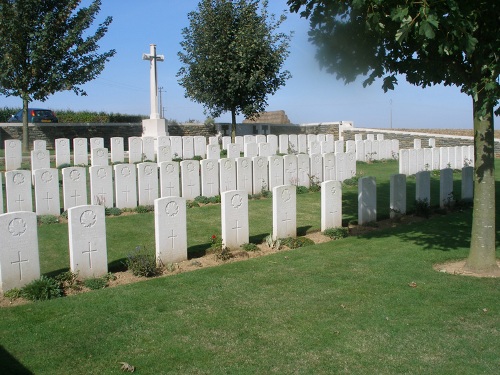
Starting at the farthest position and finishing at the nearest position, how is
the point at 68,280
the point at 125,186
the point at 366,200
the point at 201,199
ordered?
1. the point at 201,199
2. the point at 125,186
3. the point at 366,200
4. the point at 68,280

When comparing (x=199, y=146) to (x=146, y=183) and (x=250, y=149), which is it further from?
(x=146, y=183)

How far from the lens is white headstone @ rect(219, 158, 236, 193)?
13.5 meters

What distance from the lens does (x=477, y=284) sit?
22.9 ft

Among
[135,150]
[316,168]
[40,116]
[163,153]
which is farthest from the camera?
[40,116]

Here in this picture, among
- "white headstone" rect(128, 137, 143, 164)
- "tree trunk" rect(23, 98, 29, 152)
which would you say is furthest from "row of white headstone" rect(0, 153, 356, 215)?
"tree trunk" rect(23, 98, 29, 152)

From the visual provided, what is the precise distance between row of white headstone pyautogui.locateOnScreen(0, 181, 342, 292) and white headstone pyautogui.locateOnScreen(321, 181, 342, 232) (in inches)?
34.9

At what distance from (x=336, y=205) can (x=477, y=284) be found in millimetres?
3570

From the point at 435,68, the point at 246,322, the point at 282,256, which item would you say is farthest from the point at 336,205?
the point at 246,322

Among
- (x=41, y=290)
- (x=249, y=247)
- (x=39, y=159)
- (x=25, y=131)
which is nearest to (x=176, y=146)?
(x=39, y=159)

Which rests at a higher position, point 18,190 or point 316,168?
point 316,168

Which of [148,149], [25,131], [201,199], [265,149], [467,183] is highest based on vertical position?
[25,131]

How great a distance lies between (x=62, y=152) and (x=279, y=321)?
14.1 metres

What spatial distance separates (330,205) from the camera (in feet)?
33.1

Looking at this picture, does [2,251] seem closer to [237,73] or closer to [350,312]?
[350,312]
